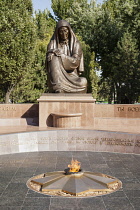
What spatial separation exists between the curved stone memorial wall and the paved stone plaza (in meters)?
0.44

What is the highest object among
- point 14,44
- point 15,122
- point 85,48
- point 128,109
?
point 85,48

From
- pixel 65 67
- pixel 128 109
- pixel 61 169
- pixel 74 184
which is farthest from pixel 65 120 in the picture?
pixel 74 184

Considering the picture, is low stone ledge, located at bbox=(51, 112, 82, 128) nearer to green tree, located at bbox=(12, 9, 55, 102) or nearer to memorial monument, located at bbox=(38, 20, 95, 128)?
memorial monument, located at bbox=(38, 20, 95, 128)

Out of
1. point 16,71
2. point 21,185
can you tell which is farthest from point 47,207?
point 16,71

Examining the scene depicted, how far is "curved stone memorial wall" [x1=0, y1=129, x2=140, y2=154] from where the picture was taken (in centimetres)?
905

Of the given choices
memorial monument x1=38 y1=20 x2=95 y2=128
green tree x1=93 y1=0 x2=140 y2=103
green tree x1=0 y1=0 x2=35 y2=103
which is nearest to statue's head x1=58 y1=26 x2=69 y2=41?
memorial monument x1=38 y1=20 x2=95 y2=128

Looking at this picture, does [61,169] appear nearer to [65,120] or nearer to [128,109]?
[65,120]

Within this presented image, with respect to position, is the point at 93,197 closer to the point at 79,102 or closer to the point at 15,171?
the point at 15,171

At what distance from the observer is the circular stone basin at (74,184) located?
5098mm

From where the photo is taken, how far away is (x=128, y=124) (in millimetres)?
12312

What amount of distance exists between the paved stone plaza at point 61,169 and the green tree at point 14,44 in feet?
48.3

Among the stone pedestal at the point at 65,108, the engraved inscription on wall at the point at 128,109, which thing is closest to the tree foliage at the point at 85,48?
the stone pedestal at the point at 65,108

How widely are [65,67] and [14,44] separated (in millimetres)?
11356

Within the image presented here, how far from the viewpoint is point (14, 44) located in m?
22.1
